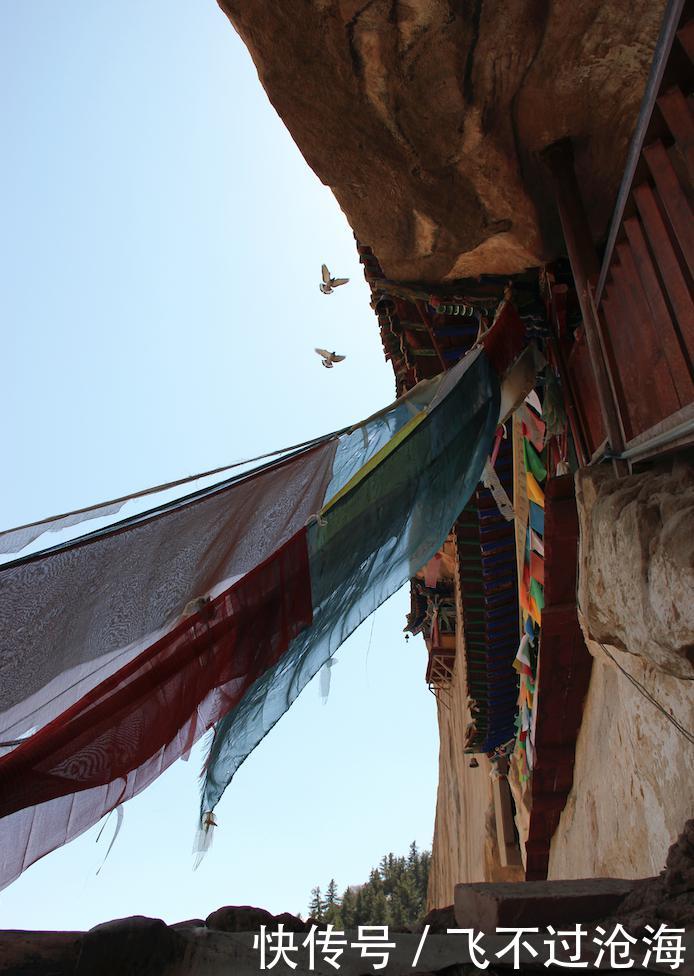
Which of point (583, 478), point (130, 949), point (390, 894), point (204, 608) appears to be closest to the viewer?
point (130, 949)

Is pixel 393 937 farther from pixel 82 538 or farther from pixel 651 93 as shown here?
pixel 651 93

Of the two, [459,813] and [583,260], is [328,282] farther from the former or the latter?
[459,813]

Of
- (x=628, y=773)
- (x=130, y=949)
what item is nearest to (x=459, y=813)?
(x=628, y=773)

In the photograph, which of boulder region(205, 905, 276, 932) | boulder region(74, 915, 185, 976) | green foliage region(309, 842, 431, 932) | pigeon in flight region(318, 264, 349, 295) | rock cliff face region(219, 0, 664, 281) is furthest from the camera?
green foliage region(309, 842, 431, 932)

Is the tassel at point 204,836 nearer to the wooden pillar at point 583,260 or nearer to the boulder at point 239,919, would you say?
the boulder at point 239,919

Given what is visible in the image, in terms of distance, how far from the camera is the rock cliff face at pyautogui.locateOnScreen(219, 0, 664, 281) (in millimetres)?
2770

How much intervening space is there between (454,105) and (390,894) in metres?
23.2

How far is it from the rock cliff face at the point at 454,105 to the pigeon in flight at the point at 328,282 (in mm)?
1896

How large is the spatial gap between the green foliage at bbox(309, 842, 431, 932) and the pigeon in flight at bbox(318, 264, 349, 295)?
14.5 meters

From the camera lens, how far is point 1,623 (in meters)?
2.33

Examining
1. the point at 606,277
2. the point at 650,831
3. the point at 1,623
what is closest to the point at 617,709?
the point at 650,831

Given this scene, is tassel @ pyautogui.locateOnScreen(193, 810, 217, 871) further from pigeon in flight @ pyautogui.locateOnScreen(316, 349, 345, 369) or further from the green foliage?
the green foliage

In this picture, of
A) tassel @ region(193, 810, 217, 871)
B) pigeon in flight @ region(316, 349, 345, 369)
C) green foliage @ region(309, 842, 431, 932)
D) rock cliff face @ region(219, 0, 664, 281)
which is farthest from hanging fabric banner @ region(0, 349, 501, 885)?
green foliage @ region(309, 842, 431, 932)

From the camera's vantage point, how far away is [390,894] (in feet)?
69.2
